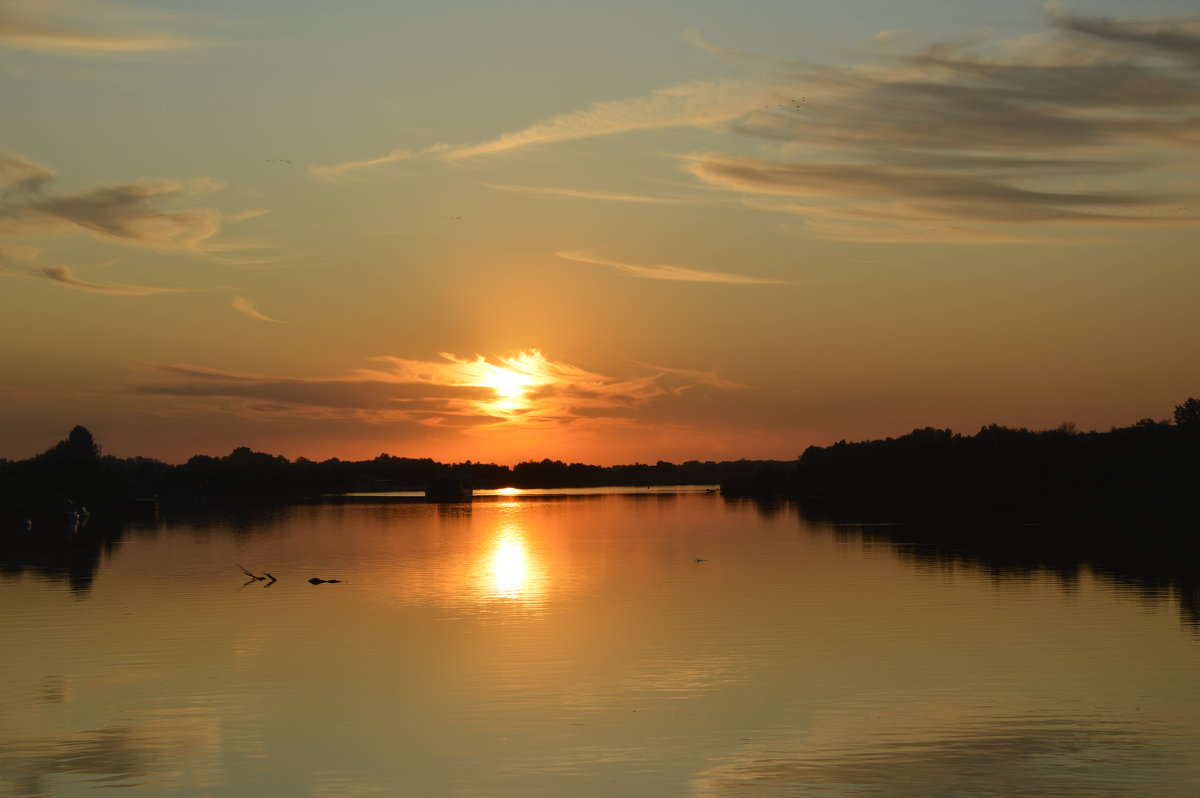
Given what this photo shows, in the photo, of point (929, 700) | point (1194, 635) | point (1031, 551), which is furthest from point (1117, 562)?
point (929, 700)

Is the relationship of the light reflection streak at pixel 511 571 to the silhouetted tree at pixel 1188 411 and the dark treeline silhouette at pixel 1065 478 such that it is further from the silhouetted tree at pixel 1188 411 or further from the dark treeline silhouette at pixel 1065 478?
Result: the silhouetted tree at pixel 1188 411

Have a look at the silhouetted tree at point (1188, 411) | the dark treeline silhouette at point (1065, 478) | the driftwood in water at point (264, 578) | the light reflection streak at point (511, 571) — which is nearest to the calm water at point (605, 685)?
the light reflection streak at point (511, 571)

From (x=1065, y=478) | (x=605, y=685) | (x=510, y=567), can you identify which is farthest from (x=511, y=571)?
(x=1065, y=478)

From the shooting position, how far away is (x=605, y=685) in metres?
34.4

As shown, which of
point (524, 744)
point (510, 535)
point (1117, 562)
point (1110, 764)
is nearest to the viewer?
point (1110, 764)

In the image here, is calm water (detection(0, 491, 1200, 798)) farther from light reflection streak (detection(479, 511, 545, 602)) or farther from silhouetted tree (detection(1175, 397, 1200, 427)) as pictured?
silhouetted tree (detection(1175, 397, 1200, 427))

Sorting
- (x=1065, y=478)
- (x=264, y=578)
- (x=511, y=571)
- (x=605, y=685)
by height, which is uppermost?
(x=1065, y=478)

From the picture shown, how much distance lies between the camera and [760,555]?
83625 millimetres

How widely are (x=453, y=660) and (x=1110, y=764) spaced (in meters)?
20.9

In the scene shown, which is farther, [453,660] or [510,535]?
[510,535]

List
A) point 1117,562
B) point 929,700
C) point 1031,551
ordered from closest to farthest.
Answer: point 929,700, point 1117,562, point 1031,551

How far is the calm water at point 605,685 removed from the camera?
24.9 metres

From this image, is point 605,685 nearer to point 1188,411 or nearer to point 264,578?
point 264,578

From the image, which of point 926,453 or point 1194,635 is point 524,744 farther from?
point 926,453
